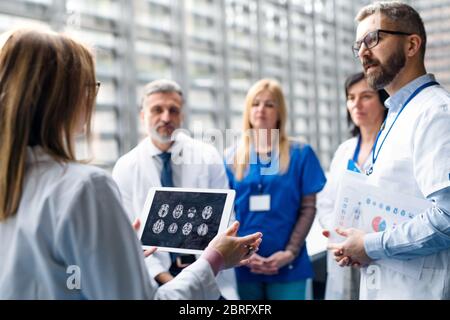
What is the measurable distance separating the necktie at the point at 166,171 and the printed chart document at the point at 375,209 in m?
0.69

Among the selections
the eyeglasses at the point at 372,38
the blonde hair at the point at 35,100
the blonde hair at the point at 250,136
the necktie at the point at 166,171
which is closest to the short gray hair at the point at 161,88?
the necktie at the point at 166,171

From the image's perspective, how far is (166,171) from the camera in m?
1.95

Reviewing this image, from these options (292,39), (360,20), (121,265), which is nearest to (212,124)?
(292,39)

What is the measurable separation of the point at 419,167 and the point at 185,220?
0.65 m

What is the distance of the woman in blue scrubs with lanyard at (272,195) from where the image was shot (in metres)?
2.31

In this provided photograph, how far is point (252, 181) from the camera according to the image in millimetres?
2301

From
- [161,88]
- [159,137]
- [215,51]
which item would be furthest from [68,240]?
[215,51]

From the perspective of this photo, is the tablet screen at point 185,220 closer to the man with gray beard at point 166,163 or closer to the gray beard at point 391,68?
the man with gray beard at point 166,163

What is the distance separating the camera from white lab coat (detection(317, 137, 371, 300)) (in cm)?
219

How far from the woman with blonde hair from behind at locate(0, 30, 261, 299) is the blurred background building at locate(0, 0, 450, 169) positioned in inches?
66.5

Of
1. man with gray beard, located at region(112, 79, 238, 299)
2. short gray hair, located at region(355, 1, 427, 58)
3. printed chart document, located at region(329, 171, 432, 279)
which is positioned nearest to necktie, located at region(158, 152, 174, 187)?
man with gray beard, located at region(112, 79, 238, 299)

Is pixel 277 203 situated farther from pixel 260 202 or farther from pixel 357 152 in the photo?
pixel 357 152

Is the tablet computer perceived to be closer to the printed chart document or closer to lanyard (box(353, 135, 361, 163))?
the printed chart document

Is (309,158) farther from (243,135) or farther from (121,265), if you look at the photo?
(121,265)
